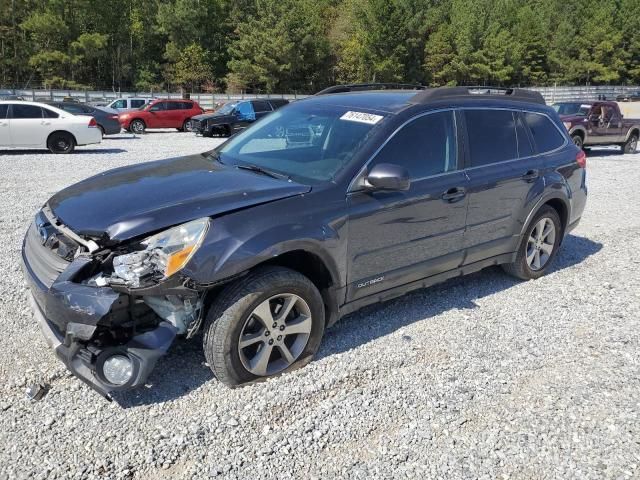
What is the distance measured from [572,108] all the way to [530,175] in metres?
13.2

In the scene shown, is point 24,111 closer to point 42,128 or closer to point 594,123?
point 42,128

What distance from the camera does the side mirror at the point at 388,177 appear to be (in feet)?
11.8

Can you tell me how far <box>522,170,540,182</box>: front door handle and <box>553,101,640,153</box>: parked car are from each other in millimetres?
11734

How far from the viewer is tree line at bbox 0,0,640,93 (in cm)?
6241

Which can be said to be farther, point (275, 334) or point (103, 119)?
point (103, 119)

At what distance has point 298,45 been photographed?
63156 mm

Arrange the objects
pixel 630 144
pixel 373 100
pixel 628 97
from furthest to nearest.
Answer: pixel 628 97
pixel 630 144
pixel 373 100

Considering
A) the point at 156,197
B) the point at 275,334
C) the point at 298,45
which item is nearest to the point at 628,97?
the point at 298,45

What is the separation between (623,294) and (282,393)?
141 inches

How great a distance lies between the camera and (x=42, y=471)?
2693 millimetres

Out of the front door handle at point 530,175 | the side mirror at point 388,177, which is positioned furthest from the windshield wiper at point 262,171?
the front door handle at point 530,175

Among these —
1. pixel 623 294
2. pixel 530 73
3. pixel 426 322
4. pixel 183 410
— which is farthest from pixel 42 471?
pixel 530 73

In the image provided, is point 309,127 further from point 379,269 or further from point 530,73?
point 530,73

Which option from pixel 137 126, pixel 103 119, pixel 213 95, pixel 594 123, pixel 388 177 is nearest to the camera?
pixel 388 177
